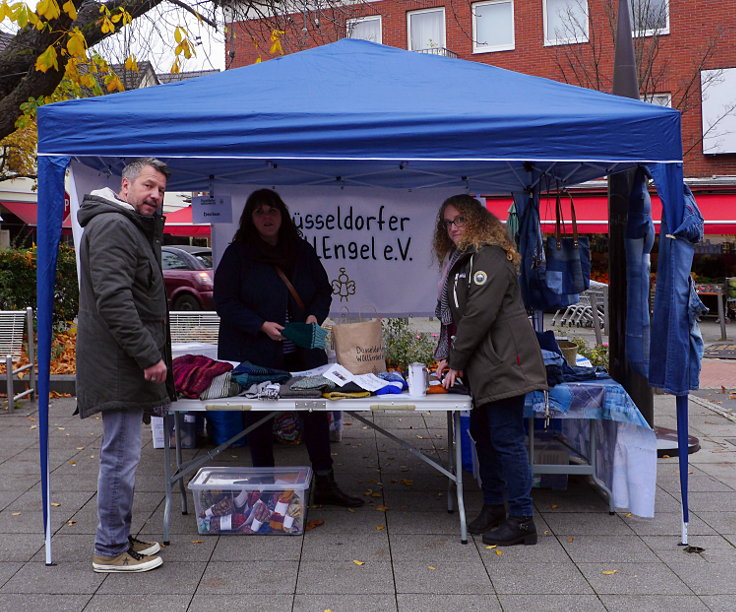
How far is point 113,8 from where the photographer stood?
826 centimetres

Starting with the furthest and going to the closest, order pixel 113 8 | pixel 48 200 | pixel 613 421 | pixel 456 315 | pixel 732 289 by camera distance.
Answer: pixel 732 289 < pixel 113 8 < pixel 613 421 < pixel 456 315 < pixel 48 200

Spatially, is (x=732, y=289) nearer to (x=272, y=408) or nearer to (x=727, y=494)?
(x=727, y=494)

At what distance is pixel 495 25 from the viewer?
2169 cm

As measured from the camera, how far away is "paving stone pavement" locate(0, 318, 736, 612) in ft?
11.9

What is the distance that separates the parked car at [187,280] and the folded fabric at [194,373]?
41.2ft

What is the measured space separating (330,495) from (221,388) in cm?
108

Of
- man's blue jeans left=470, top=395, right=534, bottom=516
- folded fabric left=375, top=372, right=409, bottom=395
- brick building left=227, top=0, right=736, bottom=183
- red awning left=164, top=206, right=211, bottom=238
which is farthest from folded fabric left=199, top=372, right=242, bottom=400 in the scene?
brick building left=227, top=0, right=736, bottom=183

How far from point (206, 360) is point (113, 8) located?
523 centimetres

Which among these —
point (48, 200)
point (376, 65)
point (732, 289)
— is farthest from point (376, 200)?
point (732, 289)

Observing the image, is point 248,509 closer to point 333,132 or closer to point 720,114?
point 333,132

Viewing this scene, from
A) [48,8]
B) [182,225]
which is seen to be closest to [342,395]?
[48,8]

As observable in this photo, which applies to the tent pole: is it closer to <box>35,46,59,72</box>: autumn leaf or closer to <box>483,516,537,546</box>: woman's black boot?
<box>483,516,537,546</box>: woman's black boot

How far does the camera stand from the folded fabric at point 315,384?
439 centimetres

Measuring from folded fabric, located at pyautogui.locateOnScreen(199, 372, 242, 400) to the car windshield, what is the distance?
1345 centimetres
